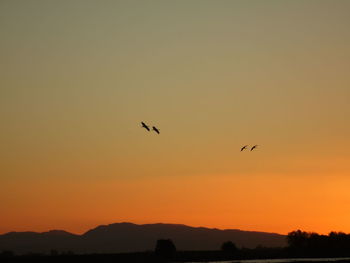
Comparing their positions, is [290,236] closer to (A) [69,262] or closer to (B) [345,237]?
(B) [345,237]

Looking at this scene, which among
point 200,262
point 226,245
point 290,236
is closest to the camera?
point 200,262

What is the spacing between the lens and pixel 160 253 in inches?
4801

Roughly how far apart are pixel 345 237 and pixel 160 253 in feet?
215

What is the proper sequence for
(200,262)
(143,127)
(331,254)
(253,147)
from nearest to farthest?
(143,127) < (253,147) < (200,262) < (331,254)

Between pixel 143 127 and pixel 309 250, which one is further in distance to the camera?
pixel 309 250

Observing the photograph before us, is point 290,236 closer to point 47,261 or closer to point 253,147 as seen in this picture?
point 47,261

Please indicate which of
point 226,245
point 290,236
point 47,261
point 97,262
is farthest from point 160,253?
point 290,236

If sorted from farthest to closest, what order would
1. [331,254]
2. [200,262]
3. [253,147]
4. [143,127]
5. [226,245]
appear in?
[226,245] → [331,254] → [200,262] → [253,147] → [143,127]

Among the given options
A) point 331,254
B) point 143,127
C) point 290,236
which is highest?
point 290,236

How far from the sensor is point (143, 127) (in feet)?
171

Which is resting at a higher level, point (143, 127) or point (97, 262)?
point (97, 262)

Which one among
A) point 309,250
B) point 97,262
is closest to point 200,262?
point 97,262

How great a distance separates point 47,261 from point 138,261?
1642 cm

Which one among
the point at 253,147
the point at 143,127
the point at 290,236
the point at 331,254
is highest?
the point at 290,236
